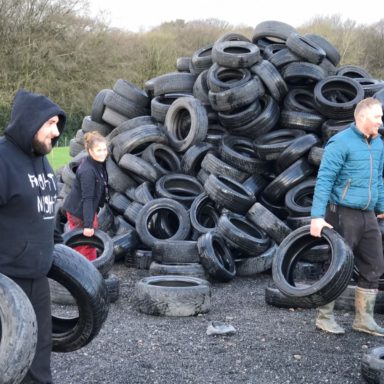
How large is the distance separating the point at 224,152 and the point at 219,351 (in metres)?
5.08

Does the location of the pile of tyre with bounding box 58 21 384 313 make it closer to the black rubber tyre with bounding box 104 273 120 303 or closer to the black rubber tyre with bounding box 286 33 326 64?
the black rubber tyre with bounding box 286 33 326 64

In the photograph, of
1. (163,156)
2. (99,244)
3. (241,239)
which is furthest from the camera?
(163,156)

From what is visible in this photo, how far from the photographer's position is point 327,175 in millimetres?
5316

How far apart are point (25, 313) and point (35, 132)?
998mm

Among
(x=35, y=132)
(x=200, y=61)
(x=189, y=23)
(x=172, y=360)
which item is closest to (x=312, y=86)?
(x=200, y=61)

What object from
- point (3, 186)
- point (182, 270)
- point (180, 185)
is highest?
point (3, 186)

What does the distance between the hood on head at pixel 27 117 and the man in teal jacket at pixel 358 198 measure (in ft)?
8.77

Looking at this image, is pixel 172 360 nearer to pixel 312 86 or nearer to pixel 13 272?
pixel 13 272

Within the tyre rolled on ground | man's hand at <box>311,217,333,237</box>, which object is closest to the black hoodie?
man's hand at <box>311,217,333,237</box>

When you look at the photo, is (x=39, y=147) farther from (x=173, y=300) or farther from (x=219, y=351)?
(x=173, y=300)

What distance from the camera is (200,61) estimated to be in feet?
39.4

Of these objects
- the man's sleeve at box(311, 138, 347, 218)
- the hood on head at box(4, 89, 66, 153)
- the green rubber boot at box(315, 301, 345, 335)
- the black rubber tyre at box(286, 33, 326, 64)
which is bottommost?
the green rubber boot at box(315, 301, 345, 335)

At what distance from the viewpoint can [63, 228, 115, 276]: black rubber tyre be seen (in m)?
7.05

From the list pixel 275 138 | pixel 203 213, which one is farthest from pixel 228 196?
pixel 275 138
